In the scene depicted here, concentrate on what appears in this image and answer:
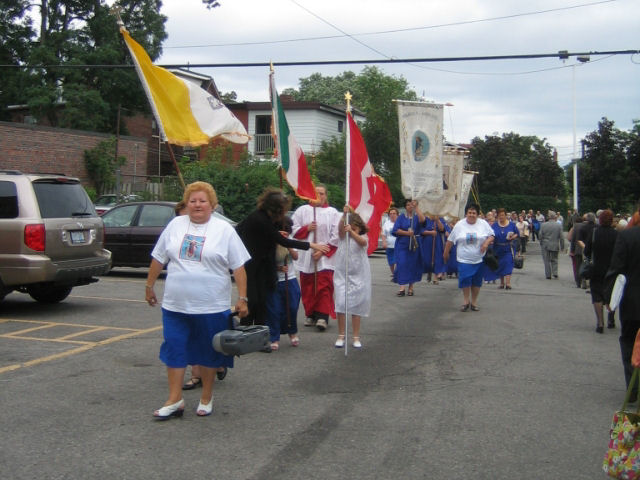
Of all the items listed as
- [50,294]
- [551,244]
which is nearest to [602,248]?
[50,294]

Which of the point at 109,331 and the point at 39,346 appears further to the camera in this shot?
the point at 109,331

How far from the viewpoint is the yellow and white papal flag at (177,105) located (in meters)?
8.68

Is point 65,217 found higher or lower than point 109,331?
higher

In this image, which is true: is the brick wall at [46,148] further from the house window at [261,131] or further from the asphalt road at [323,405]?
the asphalt road at [323,405]

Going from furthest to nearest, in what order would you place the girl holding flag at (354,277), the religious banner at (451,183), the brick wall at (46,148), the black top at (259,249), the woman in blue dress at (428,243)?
the brick wall at (46,148) → the religious banner at (451,183) → the woman in blue dress at (428,243) → the girl holding flag at (354,277) → the black top at (259,249)

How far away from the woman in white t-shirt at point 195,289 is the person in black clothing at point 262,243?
78.5 inches

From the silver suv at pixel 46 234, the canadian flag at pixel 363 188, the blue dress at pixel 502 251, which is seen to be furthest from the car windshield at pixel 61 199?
the blue dress at pixel 502 251

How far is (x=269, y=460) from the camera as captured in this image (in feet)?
15.8

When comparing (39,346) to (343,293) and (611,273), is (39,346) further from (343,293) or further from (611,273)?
(611,273)

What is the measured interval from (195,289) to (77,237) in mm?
5719

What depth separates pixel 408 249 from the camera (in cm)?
1545

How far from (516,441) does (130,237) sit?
39.1 ft

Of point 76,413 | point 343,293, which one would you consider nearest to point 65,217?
point 343,293

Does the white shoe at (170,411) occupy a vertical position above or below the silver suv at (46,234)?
below
